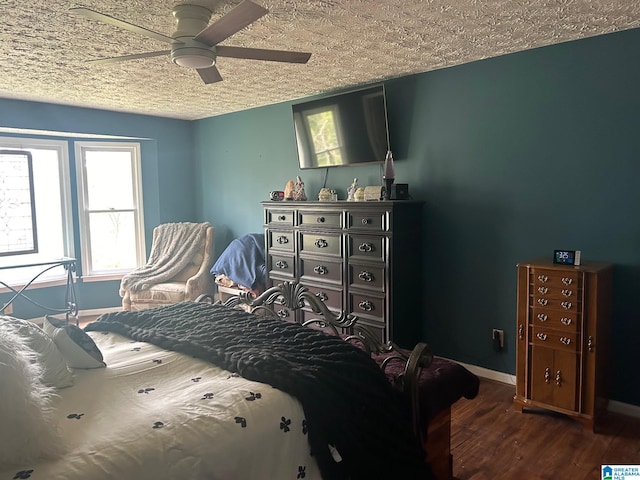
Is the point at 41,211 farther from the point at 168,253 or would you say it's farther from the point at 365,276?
the point at 365,276

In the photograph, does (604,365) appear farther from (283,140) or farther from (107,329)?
(283,140)

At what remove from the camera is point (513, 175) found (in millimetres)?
3305

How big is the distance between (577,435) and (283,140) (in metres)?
3.60

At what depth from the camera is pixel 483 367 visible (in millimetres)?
3557

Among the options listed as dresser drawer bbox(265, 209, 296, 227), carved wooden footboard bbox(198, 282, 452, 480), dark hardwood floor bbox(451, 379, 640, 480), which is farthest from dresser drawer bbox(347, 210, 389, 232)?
dark hardwood floor bbox(451, 379, 640, 480)

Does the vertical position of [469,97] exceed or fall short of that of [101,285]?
it exceeds it

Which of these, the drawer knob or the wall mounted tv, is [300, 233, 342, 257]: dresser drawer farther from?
the wall mounted tv

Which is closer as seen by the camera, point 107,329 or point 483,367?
point 107,329

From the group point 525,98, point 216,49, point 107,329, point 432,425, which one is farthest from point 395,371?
point 525,98

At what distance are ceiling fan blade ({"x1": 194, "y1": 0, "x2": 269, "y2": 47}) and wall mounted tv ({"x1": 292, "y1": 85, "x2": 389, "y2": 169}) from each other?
182 centimetres

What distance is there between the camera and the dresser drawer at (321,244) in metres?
3.83

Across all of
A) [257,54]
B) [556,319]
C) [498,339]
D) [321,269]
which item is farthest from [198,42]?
[498,339]

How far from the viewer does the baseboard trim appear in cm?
290

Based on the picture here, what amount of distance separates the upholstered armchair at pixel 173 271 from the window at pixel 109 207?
1.43ft
